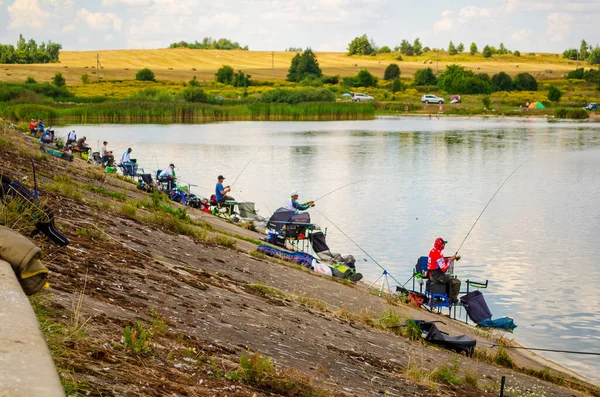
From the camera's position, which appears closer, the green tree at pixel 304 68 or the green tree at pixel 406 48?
the green tree at pixel 304 68

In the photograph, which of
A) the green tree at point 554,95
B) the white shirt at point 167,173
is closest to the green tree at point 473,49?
the green tree at point 554,95

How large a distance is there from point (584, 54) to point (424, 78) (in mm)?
73819

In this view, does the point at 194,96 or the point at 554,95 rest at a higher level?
the point at 554,95

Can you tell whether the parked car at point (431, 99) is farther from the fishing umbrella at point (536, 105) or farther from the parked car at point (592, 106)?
the parked car at point (592, 106)

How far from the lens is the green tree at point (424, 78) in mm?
116438

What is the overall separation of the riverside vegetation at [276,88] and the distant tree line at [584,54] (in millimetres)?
3458

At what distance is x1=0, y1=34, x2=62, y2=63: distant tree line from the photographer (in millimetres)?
146750

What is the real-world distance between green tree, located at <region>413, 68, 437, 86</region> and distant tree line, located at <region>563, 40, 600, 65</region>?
196ft

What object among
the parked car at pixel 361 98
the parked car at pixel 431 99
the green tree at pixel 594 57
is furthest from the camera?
the green tree at pixel 594 57

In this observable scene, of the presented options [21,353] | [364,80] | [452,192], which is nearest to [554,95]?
[364,80]

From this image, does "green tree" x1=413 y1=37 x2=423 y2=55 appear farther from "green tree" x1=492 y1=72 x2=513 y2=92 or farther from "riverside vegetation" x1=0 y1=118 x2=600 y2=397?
"riverside vegetation" x1=0 y1=118 x2=600 y2=397

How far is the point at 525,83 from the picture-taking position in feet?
362

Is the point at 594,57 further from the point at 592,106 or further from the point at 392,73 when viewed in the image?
the point at 592,106

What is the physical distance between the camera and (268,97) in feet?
278
